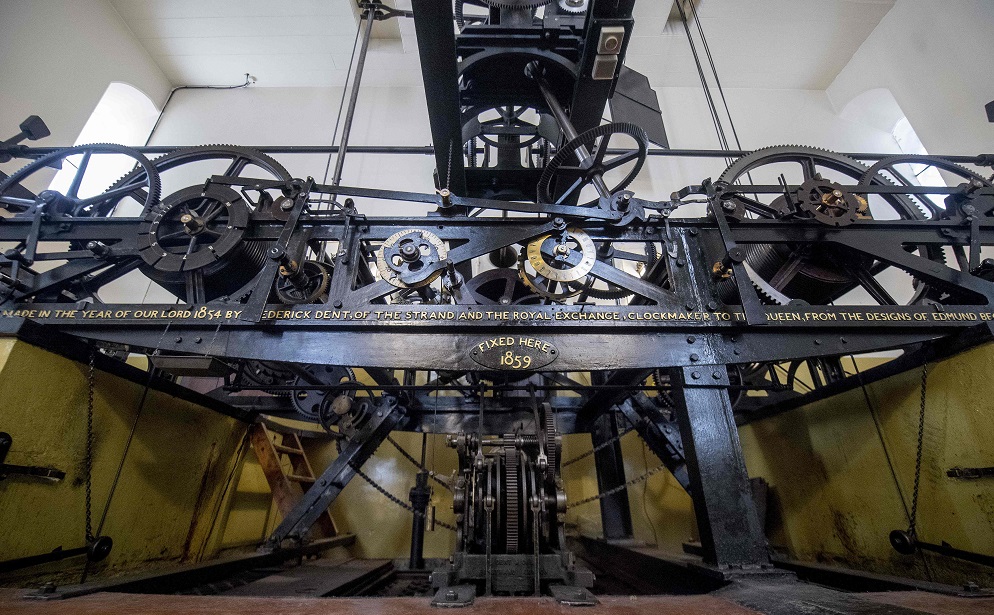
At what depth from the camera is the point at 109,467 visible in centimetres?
280

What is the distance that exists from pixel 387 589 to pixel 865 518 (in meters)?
3.91

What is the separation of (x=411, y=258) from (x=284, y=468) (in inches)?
148

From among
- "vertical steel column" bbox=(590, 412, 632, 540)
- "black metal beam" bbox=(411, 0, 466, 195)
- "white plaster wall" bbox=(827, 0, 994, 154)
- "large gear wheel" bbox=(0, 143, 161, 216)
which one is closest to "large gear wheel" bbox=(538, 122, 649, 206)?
"black metal beam" bbox=(411, 0, 466, 195)

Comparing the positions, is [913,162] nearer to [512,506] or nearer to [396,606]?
[512,506]

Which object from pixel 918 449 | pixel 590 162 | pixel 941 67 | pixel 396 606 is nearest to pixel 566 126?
pixel 590 162

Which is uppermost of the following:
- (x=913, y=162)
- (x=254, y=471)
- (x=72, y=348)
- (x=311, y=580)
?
(x=913, y=162)

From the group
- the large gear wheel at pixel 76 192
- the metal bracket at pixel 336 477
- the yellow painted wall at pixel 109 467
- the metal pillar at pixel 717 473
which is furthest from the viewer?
the metal bracket at pixel 336 477

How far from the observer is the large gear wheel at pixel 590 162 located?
260 cm

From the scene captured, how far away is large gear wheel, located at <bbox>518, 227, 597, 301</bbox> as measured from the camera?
2.57 meters

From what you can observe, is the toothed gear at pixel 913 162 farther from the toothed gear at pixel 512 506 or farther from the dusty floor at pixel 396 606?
the toothed gear at pixel 512 506

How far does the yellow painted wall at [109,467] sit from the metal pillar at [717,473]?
3.52 m

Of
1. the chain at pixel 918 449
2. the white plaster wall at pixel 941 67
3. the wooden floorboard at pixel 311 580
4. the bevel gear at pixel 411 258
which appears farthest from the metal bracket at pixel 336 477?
the white plaster wall at pixel 941 67

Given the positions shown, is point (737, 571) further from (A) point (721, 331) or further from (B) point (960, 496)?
(B) point (960, 496)

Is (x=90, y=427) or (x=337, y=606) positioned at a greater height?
(x=90, y=427)
